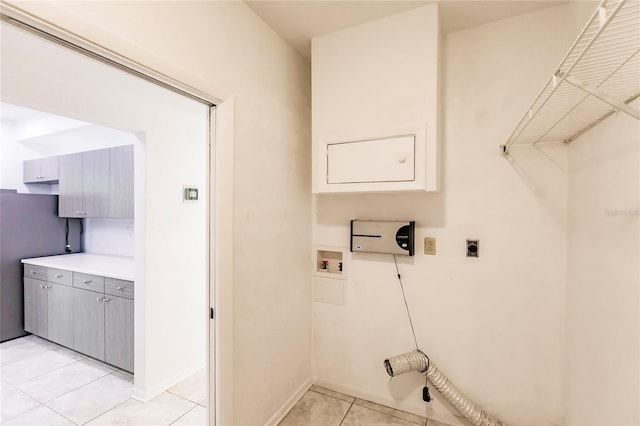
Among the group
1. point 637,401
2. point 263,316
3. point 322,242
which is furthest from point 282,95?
point 637,401

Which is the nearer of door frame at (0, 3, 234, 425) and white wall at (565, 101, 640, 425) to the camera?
white wall at (565, 101, 640, 425)

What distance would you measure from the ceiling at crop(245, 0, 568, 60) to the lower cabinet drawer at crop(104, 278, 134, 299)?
2344mm

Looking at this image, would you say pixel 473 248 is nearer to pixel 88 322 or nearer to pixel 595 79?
pixel 595 79

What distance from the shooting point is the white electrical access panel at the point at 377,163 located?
166 cm

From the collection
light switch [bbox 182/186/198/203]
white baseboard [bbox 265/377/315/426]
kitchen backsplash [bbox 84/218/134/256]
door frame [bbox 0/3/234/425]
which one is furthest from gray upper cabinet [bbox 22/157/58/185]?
white baseboard [bbox 265/377/315/426]

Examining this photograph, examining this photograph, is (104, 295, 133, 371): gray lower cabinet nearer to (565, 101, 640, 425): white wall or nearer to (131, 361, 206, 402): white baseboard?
(131, 361, 206, 402): white baseboard

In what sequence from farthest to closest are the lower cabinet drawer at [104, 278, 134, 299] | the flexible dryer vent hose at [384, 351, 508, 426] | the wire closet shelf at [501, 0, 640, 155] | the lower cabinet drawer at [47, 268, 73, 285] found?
the lower cabinet drawer at [47, 268, 73, 285]
the lower cabinet drawer at [104, 278, 134, 299]
the flexible dryer vent hose at [384, 351, 508, 426]
the wire closet shelf at [501, 0, 640, 155]

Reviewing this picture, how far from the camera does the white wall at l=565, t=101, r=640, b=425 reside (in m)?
1.04

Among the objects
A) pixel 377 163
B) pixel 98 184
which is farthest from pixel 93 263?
pixel 377 163

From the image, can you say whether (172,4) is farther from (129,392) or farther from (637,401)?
(129,392)

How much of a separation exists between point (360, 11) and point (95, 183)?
3.08 m

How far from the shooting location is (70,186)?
11.1 feet

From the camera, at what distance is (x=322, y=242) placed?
2359mm

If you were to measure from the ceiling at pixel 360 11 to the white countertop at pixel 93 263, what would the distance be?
7.60 ft
